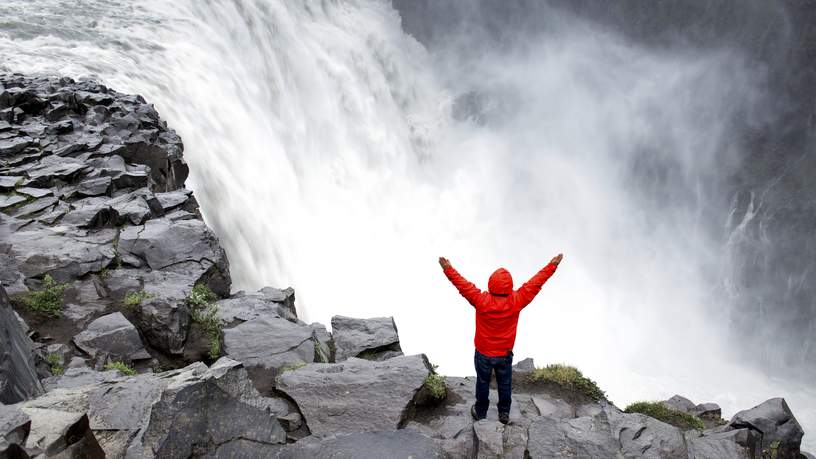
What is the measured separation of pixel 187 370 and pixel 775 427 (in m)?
7.59

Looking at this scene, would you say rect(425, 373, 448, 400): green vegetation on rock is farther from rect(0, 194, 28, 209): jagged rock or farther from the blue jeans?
rect(0, 194, 28, 209): jagged rock

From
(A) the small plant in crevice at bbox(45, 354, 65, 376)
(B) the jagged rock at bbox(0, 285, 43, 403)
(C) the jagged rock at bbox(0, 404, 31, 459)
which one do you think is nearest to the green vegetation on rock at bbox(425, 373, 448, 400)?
(B) the jagged rock at bbox(0, 285, 43, 403)

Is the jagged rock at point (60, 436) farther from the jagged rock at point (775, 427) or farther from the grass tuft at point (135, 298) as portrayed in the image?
the jagged rock at point (775, 427)

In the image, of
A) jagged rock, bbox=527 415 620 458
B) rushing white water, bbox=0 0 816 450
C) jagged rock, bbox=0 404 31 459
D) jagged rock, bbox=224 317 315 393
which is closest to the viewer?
jagged rock, bbox=0 404 31 459

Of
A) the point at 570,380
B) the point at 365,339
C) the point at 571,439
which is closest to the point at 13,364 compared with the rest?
the point at 571,439

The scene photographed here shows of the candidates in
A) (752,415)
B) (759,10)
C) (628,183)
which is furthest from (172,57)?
(759,10)

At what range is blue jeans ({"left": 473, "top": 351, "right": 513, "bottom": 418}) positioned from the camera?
6266 mm

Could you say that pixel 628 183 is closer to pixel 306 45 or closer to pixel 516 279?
pixel 516 279

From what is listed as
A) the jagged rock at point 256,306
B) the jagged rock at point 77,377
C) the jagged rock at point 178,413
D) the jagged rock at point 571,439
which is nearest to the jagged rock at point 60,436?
the jagged rock at point 178,413

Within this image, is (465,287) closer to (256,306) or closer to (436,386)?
(436,386)

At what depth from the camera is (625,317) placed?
39156mm

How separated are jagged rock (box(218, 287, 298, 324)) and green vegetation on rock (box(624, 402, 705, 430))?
6.34 metres

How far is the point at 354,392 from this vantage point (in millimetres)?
6340

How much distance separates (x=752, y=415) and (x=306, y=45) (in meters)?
30.7
